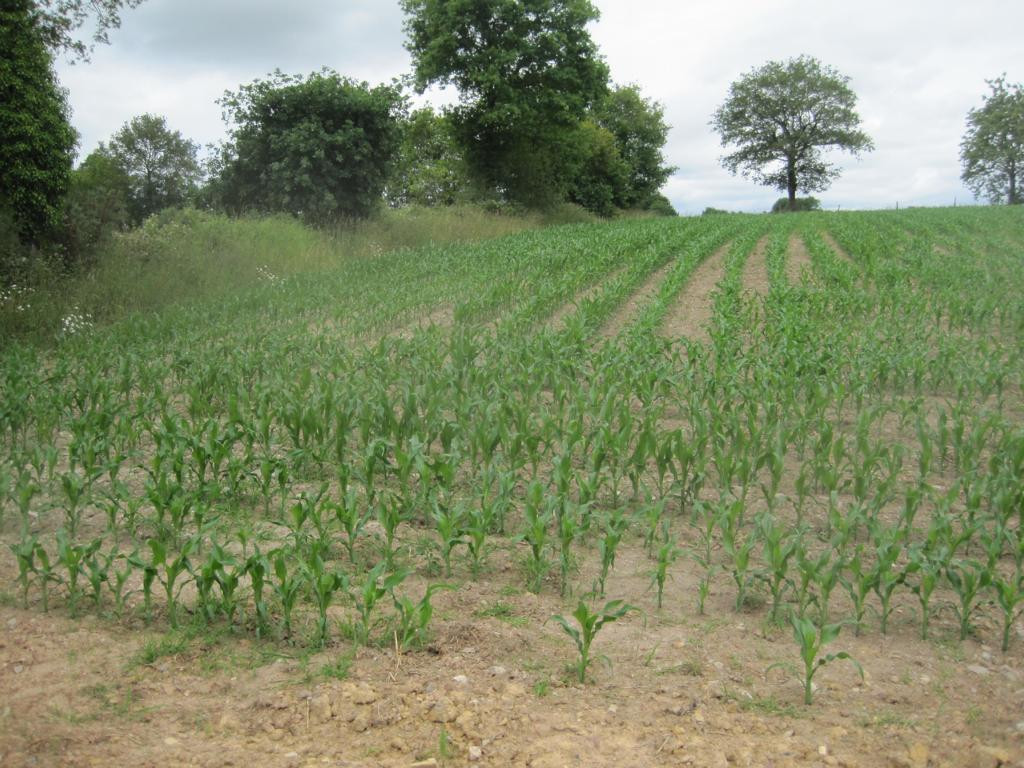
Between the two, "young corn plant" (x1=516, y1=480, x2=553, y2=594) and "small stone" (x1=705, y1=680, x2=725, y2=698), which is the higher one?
"young corn plant" (x1=516, y1=480, x2=553, y2=594)

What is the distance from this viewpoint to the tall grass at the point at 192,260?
501 inches

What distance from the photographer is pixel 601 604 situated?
14.0ft

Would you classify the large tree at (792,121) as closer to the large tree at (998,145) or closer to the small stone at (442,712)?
the large tree at (998,145)

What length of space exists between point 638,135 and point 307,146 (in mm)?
34560

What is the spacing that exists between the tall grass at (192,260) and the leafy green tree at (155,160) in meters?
21.1

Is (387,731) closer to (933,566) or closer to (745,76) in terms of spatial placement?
(933,566)

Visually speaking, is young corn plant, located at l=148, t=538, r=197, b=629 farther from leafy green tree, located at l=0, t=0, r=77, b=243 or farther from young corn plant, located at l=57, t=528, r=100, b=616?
leafy green tree, located at l=0, t=0, r=77, b=243

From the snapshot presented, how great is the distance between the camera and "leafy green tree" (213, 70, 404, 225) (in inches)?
864

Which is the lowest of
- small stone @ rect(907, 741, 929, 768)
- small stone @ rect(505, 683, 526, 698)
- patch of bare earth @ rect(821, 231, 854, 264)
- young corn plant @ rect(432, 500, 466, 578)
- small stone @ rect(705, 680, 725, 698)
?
small stone @ rect(907, 741, 929, 768)

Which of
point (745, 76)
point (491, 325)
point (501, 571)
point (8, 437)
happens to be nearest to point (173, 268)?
point (491, 325)

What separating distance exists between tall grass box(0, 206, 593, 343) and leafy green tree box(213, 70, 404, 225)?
1022 millimetres

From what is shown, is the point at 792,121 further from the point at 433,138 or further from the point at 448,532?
the point at 448,532

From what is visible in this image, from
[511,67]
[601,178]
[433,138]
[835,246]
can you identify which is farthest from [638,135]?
[835,246]

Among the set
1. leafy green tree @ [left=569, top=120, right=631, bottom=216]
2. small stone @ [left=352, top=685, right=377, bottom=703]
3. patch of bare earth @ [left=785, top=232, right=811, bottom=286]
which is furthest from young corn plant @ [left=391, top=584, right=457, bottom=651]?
leafy green tree @ [left=569, top=120, right=631, bottom=216]
